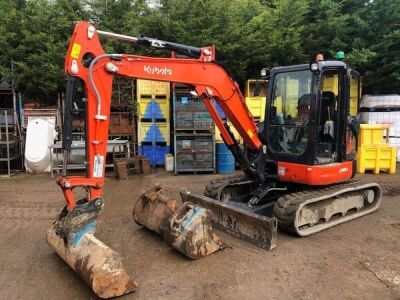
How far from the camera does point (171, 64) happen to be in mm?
4906

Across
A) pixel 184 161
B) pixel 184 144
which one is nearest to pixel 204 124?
pixel 184 144

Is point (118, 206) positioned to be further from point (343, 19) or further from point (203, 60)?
point (343, 19)

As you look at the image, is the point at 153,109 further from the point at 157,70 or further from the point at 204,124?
the point at 157,70

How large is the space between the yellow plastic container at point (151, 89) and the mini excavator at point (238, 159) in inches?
198

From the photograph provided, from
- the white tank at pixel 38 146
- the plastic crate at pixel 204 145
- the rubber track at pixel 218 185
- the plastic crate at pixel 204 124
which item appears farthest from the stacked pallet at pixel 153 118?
the rubber track at pixel 218 185

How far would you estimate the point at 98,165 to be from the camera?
4.28 m

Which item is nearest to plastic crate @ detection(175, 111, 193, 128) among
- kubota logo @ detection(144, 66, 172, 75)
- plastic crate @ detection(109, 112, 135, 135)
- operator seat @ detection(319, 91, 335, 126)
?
plastic crate @ detection(109, 112, 135, 135)

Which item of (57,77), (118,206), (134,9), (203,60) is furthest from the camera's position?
(134,9)

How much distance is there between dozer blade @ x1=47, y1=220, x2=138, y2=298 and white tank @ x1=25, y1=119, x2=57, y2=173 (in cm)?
680

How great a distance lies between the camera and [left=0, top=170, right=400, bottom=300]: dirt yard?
3973 millimetres

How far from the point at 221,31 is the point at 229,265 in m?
8.15

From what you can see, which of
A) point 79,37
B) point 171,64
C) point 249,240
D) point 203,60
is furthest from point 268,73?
point 79,37

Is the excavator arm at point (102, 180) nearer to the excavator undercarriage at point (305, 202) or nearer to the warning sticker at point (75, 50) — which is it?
the warning sticker at point (75, 50)

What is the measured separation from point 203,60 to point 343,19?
7.66 m
